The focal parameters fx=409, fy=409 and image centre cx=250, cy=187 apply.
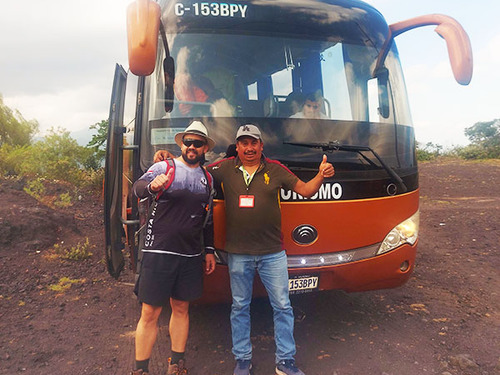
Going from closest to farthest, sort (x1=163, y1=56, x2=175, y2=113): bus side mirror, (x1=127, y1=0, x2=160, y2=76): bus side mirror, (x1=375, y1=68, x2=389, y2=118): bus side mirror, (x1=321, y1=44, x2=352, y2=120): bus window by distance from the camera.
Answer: (x1=127, y1=0, x2=160, y2=76): bus side mirror, (x1=163, y1=56, x2=175, y2=113): bus side mirror, (x1=321, y1=44, x2=352, y2=120): bus window, (x1=375, y1=68, x2=389, y2=118): bus side mirror

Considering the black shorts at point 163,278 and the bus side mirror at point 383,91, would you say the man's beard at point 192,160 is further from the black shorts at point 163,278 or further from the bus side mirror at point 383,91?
the bus side mirror at point 383,91

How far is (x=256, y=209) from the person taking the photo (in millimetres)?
2816

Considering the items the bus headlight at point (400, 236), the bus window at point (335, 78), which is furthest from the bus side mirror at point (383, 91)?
the bus headlight at point (400, 236)

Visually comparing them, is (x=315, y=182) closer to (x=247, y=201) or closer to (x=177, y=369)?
(x=247, y=201)

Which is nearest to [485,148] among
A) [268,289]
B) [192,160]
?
[268,289]

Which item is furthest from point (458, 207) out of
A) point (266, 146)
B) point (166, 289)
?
point (166, 289)

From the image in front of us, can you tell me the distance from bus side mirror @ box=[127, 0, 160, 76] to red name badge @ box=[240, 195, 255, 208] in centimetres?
103

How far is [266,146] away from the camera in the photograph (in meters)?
3.14

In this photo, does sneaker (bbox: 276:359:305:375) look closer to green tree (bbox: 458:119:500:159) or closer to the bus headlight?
the bus headlight

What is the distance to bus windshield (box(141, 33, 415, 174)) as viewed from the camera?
318cm

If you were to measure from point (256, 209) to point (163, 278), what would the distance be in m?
0.77

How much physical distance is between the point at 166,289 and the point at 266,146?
1275 mm

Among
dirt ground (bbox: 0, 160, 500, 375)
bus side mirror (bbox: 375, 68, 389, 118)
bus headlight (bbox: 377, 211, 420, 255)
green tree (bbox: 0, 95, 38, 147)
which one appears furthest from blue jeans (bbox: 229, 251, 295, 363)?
green tree (bbox: 0, 95, 38, 147)

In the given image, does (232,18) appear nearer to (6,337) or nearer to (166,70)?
(166,70)
